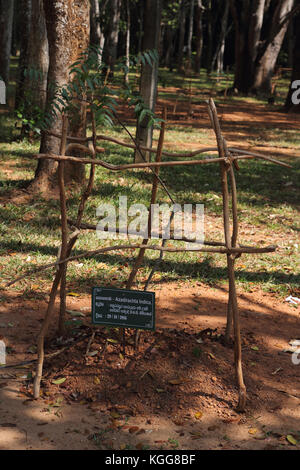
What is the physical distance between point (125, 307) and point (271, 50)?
1777 cm

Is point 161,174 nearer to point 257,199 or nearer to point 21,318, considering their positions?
point 257,199

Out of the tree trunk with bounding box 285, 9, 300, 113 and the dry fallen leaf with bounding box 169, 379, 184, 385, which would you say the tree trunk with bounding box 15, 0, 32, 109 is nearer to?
the tree trunk with bounding box 285, 9, 300, 113

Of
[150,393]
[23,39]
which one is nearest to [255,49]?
[23,39]

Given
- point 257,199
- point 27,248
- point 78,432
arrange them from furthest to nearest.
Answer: point 257,199 → point 27,248 → point 78,432

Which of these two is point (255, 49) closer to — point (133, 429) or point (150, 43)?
point (150, 43)

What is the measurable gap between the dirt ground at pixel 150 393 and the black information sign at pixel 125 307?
281 mm

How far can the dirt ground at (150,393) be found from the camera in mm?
3105

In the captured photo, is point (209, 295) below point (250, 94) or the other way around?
below

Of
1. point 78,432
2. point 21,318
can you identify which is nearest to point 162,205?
point 21,318

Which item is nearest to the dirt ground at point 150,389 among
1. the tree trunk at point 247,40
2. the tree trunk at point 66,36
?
the tree trunk at point 66,36

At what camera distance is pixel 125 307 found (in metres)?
3.58

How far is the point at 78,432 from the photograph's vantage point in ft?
10.2

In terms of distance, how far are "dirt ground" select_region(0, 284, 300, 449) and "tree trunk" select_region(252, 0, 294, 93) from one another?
16.3m

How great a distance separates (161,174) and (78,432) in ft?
21.7
